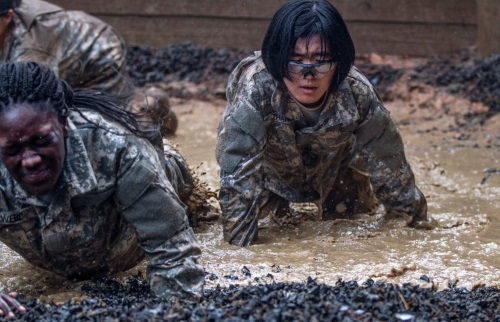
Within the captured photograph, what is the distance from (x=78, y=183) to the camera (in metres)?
3.74

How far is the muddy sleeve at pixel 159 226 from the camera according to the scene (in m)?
3.77

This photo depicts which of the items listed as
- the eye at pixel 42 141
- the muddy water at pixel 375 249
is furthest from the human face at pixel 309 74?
the eye at pixel 42 141

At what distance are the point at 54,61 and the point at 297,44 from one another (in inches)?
99.6

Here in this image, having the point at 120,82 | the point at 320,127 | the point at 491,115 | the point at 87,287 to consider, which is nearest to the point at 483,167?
the point at 491,115

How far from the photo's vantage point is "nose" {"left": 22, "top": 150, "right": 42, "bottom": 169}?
352 cm

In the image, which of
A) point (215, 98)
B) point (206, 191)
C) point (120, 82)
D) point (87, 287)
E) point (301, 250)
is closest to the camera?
point (87, 287)

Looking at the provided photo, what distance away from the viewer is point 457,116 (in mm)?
8094

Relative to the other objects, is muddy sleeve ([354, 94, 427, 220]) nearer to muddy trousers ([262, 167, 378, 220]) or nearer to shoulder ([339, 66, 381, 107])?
shoulder ([339, 66, 381, 107])

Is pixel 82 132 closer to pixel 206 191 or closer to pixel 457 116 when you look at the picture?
pixel 206 191

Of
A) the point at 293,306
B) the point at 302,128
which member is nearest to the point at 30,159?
the point at 293,306

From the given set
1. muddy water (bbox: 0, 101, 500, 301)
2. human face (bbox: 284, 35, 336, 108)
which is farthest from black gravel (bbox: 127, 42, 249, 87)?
human face (bbox: 284, 35, 336, 108)

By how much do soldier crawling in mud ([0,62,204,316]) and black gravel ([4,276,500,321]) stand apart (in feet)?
0.56

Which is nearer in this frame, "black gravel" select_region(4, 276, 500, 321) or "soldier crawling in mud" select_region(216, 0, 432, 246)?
"black gravel" select_region(4, 276, 500, 321)

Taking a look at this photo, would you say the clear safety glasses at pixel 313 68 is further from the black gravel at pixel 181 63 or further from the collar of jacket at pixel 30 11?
the black gravel at pixel 181 63
